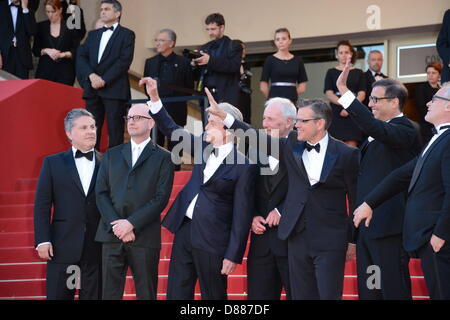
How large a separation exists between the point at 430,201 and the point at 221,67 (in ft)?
13.3

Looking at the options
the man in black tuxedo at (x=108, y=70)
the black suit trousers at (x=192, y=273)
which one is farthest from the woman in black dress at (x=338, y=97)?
the black suit trousers at (x=192, y=273)

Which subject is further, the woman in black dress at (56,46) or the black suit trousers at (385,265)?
the woman in black dress at (56,46)

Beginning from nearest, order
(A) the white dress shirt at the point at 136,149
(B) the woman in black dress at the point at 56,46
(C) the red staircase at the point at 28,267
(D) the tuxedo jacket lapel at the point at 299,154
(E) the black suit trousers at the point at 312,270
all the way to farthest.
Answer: (E) the black suit trousers at the point at 312,270, (D) the tuxedo jacket lapel at the point at 299,154, (A) the white dress shirt at the point at 136,149, (C) the red staircase at the point at 28,267, (B) the woman in black dress at the point at 56,46

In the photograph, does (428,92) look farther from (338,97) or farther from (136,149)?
(136,149)

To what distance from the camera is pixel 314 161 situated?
15.8 feet

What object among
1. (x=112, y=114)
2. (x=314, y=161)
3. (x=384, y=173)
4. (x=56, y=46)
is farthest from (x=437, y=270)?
(x=56, y=46)

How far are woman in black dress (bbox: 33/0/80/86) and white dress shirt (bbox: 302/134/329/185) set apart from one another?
521 centimetres

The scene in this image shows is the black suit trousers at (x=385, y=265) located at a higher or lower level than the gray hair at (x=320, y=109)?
lower

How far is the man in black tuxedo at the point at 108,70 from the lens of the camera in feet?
26.4

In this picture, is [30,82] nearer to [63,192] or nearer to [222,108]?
[63,192]

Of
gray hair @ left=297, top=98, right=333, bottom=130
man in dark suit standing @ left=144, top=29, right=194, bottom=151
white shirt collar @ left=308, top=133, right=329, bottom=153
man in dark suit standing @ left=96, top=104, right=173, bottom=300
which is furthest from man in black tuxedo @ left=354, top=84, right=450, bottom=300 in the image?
man in dark suit standing @ left=144, top=29, right=194, bottom=151

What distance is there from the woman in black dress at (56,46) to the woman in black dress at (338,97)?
10.2 ft

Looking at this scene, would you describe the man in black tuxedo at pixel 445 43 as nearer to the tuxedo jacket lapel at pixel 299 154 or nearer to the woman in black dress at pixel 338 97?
the woman in black dress at pixel 338 97

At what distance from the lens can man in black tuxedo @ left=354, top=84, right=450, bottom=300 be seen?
4.34 metres
